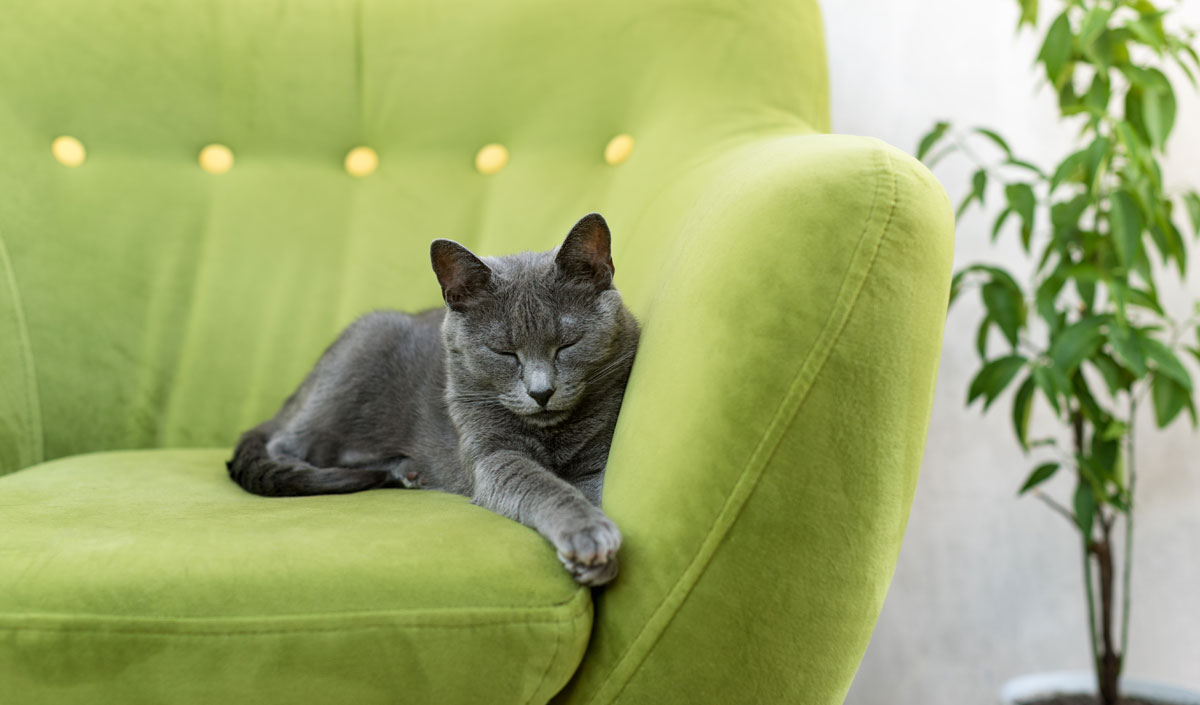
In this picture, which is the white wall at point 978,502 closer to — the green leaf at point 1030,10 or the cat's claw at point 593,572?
the green leaf at point 1030,10

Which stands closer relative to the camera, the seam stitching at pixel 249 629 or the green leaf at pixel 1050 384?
the seam stitching at pixel 249 629

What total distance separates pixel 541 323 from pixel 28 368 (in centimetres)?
108

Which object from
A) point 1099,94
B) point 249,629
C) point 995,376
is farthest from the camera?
point 995,376

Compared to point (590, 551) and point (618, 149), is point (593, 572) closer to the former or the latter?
point (590, 551)

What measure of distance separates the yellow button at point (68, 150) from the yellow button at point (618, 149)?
104 cm

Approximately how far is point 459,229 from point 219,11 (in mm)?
656

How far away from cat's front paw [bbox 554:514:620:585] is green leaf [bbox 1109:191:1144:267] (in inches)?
45.6

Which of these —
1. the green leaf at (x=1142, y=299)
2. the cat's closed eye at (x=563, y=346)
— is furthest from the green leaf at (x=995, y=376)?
the cat's closed eye at (x=563, y=346)

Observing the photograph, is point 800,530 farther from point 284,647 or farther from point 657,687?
point 284,647

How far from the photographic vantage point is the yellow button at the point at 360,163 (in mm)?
1817

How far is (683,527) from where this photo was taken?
84cm

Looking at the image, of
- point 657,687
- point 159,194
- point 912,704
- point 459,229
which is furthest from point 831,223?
point 912,704

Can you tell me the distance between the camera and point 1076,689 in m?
1.82

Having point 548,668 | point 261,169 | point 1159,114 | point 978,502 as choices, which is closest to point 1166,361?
point 1159,114
